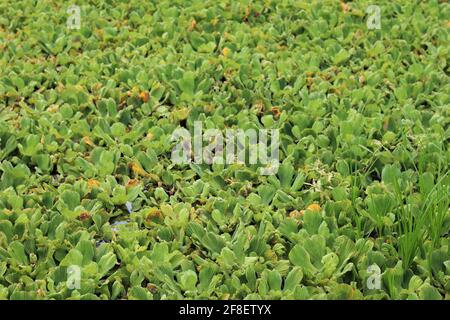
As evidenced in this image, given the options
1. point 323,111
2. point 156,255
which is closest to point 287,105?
point 323,111

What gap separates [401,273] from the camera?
2.41 m

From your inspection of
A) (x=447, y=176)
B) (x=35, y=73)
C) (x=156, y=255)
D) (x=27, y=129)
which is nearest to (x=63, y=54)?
(x=35, y=73)

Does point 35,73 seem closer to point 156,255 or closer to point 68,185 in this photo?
point 68,185

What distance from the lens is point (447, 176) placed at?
2713 millimetres

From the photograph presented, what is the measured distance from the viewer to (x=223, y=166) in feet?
9.91

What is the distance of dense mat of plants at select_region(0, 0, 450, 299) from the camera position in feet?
8.09

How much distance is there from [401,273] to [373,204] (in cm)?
34

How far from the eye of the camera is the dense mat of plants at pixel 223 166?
2465 mm

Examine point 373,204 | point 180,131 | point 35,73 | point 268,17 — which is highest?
point 268,17

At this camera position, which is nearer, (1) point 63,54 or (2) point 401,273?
(2) point 401,273

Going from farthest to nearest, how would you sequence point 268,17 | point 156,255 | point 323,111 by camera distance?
point 268,17 < point 323,111 < point 156,255

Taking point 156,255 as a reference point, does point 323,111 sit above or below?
above
